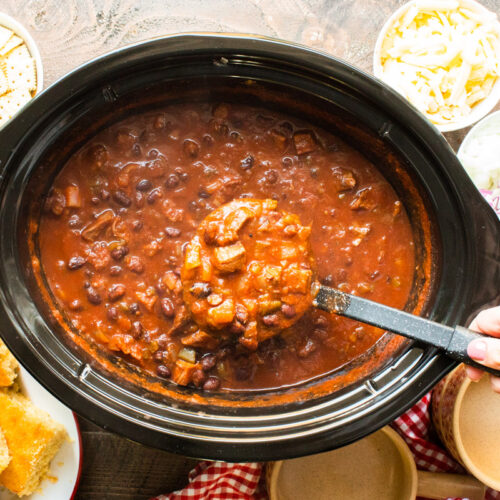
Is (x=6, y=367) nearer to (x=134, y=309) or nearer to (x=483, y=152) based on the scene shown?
(x=134, y=309)

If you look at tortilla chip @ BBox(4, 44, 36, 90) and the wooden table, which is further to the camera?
the wooden table

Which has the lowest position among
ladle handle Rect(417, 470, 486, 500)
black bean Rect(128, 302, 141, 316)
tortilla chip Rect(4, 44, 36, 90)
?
ladle handle Rect(417, 470, 486, 500)

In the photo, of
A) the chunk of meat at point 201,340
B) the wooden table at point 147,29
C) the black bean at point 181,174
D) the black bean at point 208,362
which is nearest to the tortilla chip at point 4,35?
the wooden table at point 147,29

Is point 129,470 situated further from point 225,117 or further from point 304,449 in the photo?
point 225,117

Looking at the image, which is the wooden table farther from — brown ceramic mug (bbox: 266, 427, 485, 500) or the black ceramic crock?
the black ceramic crock

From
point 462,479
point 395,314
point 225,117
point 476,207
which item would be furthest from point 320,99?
point 462,479

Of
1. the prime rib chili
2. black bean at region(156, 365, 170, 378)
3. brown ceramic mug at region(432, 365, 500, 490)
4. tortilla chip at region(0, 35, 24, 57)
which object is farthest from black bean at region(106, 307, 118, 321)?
brown ceramic mug at region(432, 365, 500, 490)
